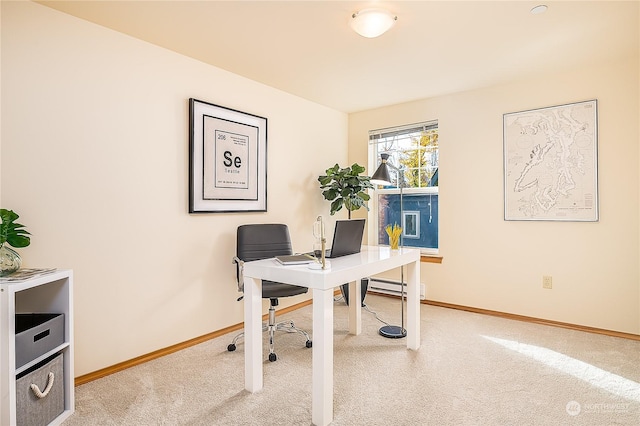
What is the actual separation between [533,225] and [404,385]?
7.12 ft

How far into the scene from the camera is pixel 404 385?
226cm

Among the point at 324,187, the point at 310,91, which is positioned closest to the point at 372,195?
the point at 324,187

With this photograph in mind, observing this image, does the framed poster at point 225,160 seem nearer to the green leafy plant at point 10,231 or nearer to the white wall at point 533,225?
the green leafy plant at point 10,231

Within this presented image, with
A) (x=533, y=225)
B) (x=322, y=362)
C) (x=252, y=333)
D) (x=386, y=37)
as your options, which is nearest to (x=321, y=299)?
(x=322, y=362)

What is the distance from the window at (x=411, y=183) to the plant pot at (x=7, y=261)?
336cm

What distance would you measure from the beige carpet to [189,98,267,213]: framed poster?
119cm

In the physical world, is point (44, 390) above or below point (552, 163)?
below

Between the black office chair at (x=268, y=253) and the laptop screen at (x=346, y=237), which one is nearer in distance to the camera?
the laptop screen at (x=346, y=237)

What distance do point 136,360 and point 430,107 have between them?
3702 mm

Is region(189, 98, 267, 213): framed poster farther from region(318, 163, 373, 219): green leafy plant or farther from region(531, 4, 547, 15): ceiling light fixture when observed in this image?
region(531, 4, 547, 15): ceiling light fixture

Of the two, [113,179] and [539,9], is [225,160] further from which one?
[539,9]

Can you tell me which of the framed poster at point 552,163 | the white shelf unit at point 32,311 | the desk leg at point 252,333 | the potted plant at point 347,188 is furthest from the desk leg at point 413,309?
the white shelf unit at point 32,311

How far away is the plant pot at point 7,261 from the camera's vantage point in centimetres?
176

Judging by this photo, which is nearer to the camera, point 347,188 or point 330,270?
point 330,270
